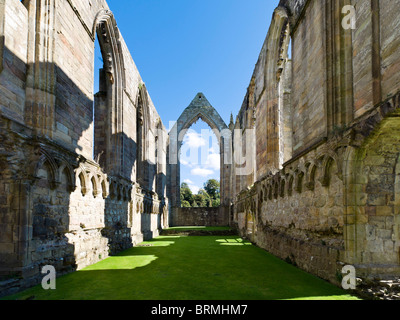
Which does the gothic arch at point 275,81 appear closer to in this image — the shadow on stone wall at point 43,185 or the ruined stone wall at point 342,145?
the ruined stone wall at point 342,145

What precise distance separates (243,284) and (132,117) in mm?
8403

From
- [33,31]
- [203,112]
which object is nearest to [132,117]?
[33,31]

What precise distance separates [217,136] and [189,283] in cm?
2005

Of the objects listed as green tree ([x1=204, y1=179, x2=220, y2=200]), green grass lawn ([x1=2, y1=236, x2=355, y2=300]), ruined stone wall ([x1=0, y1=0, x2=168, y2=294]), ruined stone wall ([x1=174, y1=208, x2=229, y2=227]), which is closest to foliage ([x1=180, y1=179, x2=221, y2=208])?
green tree ([x1=204, y1=179, x2=220, y2=200])

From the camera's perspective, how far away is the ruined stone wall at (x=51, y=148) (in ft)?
13.5

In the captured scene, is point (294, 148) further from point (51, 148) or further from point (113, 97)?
point (113, 97)

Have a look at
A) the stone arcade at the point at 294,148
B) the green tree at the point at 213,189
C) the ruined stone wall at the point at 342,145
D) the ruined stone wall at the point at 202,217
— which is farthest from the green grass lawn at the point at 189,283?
the green tree at the point at 213,189

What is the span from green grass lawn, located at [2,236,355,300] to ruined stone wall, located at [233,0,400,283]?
1.68 ft

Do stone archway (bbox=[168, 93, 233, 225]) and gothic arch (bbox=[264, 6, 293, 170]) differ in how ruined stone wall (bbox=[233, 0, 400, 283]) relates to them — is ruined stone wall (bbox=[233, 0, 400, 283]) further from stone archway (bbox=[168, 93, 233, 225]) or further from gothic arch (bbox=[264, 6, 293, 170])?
stone archway (bbox=[168, 93, 233, 225])

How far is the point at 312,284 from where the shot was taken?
167 inches

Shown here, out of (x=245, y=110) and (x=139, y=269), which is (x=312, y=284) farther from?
(x=245, y=110)

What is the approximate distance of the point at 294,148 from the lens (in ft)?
21.8

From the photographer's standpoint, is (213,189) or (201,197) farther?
(213,189)

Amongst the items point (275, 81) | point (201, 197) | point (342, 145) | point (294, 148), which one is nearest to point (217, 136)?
point (275, 81)
